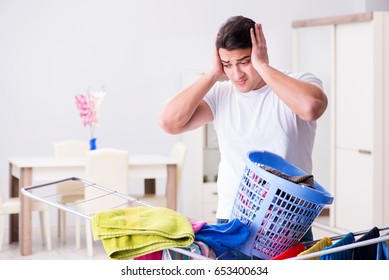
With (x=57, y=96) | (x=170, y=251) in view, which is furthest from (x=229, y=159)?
(x=57, y=96)

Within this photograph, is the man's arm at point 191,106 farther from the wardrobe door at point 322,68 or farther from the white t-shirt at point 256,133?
the wardrobe door at point 322,68

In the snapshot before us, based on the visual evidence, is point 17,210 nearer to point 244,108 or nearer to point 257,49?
point 244,108

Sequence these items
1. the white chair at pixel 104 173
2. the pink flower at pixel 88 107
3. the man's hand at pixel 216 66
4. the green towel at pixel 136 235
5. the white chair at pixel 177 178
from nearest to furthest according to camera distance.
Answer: the green towel at pixel 136 235
the man's hand at pixel 216 66
the white chair at pixel 104 173
the white chair at pixel 177 178
the pink flower at pixel 88 107

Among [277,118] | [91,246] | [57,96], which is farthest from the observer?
[57,96]

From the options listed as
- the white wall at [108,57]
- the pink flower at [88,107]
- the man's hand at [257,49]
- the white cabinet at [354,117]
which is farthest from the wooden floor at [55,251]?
the man's hand at [257,49]

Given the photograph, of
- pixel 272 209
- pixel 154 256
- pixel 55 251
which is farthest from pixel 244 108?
pixel 55 251

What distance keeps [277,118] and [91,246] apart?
3.29m

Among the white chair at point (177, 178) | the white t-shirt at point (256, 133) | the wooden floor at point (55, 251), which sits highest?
the white t-shirt at point (256, 133)

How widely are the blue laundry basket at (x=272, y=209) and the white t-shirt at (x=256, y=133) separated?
28 centimetres

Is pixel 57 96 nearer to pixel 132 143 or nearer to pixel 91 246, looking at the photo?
pixel 132 143

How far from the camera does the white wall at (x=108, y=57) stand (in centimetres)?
614

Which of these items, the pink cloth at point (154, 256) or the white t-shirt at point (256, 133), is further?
the white t-shirt at point (256, 133)

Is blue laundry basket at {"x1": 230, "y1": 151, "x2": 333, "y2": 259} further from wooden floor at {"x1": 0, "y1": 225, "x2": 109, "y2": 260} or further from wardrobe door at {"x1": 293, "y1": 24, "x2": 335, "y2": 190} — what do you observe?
wardrobe door at {"x1": 293, "y1": 24, "x2": 335, "y2": 190}

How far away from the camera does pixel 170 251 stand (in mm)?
1651
